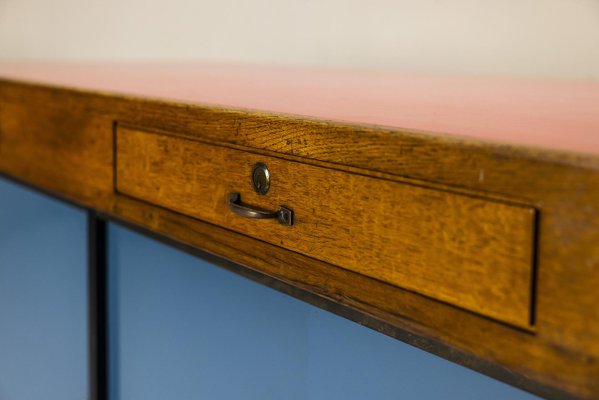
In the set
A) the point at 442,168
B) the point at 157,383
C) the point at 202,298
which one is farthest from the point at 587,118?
the point at 157,383

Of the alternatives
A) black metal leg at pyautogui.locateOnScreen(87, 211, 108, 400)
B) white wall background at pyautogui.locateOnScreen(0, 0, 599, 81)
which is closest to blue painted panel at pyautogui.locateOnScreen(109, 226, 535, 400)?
black metal leg at pyautogui.locateOnScreen(87, 211, 108, 400)

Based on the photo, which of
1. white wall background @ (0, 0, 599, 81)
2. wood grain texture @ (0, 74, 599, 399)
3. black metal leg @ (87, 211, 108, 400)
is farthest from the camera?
white wall background @ (0, 0, 599, 81)

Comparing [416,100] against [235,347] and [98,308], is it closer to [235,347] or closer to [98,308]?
[235,347]

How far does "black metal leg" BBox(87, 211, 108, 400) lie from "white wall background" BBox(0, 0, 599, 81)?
560 millimetres

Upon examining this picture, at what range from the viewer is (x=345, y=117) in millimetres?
458

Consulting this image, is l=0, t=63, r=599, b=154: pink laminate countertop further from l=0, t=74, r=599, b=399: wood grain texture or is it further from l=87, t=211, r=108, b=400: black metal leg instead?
l=87, t=211, r=108, b=400: black metal leg

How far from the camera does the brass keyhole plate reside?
1.66 ft

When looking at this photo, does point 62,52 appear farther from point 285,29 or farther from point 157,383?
point 157,383

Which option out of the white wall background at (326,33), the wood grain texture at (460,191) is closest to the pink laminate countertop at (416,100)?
the wood grain texture at (460,191)

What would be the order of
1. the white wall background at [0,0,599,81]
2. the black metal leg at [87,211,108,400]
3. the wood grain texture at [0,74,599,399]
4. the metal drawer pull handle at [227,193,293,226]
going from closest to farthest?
the wood grain texture at [0,74,599,399] < the metal drawer pull handle at [227,193,293,226] < the black metal leg at [87,211,108,400] < the white wall background at [0,0,599,81]

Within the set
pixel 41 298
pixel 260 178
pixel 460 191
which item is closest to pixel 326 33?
pixel 41 298

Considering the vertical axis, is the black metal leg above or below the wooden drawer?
below

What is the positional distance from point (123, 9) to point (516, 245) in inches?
56.9

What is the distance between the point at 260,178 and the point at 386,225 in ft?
0.41
